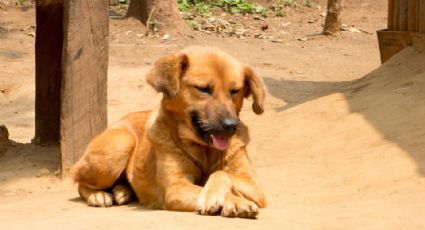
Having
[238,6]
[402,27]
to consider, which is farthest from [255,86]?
[238,6]

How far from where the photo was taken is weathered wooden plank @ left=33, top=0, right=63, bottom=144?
977 centimetres

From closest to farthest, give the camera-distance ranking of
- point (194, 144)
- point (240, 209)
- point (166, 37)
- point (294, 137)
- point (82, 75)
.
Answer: point (240, 209) < point (194, 144) < point (82, 75) < point (294, 137) < point (166, 37)

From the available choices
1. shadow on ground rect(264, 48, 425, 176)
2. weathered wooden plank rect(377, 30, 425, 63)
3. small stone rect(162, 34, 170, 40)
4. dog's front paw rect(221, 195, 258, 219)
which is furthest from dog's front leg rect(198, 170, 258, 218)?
small stone rect(162, 34, 170, 40)

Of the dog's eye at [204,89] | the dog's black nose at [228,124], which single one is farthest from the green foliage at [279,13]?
the dog's black nose at [228,124]

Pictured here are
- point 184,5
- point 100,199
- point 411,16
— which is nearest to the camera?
point 100,199

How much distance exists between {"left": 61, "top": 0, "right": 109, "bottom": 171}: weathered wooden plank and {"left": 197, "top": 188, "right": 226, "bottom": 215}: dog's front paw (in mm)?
3109

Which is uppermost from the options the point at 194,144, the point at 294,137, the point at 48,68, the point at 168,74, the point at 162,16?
the point at 168,74

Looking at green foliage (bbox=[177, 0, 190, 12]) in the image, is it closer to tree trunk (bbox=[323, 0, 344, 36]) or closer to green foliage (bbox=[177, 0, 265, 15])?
green foliage (bbox=[177, 0, 265, 15])

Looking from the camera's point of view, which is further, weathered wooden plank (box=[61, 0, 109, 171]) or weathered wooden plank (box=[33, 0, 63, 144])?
weathered wooden plank (box=[33, 0, 63, 144])

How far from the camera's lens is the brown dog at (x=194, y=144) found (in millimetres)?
6105

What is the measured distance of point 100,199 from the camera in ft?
A: 23.0

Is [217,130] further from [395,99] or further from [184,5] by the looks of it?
[184,5]

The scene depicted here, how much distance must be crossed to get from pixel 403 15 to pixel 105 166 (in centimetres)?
598

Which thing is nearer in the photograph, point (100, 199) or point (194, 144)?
point (194, 144)
